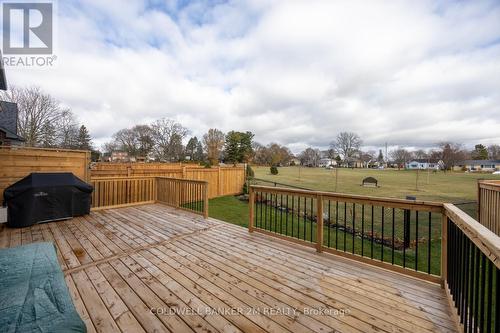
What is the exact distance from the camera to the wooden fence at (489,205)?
4066mm

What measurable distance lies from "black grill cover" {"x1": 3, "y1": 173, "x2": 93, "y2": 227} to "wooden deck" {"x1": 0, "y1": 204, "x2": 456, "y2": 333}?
2.04ft

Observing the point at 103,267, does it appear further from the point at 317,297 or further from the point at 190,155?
the point at 190,155

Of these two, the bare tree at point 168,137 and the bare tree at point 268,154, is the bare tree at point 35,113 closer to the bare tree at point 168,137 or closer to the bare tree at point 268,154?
the bare tree at point 168,137

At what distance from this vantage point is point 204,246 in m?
3.38

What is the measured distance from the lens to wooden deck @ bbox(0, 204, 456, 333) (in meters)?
1.73

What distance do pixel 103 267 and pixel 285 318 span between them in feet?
7.47

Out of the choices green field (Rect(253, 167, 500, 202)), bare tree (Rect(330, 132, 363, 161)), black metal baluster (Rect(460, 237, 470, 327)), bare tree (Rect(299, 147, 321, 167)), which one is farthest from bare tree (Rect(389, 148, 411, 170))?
black metal baluster (Rect(460, 237, 470, 327))

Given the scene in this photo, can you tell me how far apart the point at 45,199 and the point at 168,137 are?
27.1m

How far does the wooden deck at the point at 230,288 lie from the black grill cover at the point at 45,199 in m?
0.62

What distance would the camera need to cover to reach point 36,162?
489cm

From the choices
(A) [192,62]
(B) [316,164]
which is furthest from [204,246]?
(B) [316,164]

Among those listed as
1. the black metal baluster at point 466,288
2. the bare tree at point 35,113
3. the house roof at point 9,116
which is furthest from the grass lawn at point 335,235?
the bare tree at point 35,113

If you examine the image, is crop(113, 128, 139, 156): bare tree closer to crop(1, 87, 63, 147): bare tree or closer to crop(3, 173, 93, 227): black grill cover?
crop(1, 87, 63, 147): bare tree

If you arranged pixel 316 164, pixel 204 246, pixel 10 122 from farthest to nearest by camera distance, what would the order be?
pixel 316 164 → pixel 10 122 → pixel 204 246
